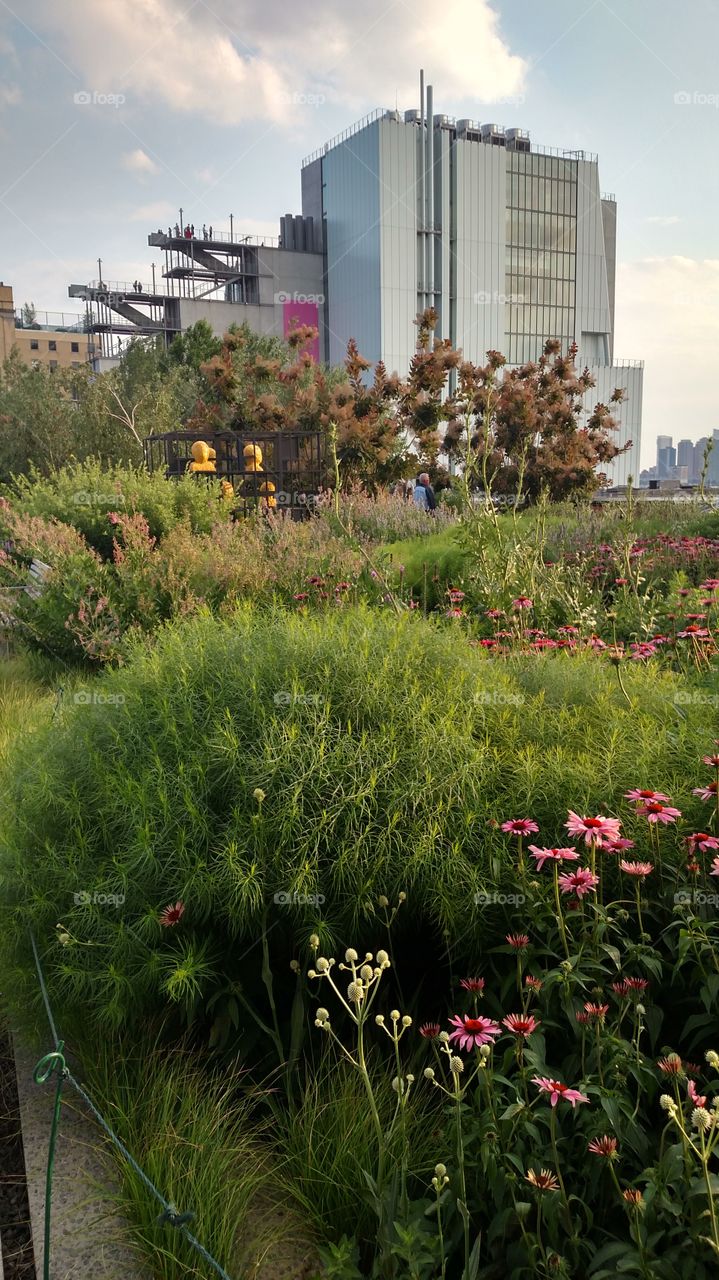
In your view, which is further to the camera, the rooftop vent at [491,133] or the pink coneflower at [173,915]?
the rooftop vent at [491,133]

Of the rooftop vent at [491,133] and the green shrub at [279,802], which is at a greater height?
the rooftop vent at [491,133]

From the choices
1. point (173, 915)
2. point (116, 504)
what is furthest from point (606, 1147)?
point (116, 504)

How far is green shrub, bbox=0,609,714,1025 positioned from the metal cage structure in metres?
11.7

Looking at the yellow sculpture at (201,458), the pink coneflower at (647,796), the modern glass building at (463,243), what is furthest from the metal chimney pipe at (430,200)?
the pink coneflower at (647,796)

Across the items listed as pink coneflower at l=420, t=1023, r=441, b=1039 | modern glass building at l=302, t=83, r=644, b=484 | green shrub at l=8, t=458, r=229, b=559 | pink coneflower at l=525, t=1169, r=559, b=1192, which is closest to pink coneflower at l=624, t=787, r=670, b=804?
pink coneflower at l=420, t=1023, r=441, b=1039

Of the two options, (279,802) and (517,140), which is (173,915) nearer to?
(279,802)

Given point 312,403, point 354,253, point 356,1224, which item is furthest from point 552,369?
point 354,253

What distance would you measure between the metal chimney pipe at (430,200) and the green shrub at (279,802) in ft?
194

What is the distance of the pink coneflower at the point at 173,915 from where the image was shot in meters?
2.39

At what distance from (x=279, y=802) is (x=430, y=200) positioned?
6223 centimetres

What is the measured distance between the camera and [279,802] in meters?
2.63

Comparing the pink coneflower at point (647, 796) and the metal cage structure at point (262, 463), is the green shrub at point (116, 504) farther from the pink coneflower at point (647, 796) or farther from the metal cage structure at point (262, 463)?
the pink coneflower at point (647, 796)

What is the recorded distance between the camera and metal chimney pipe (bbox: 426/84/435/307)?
56375 mm

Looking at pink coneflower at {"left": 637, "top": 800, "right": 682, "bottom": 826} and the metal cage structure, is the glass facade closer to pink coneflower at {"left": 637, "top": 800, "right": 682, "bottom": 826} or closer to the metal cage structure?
the metal cage structure
